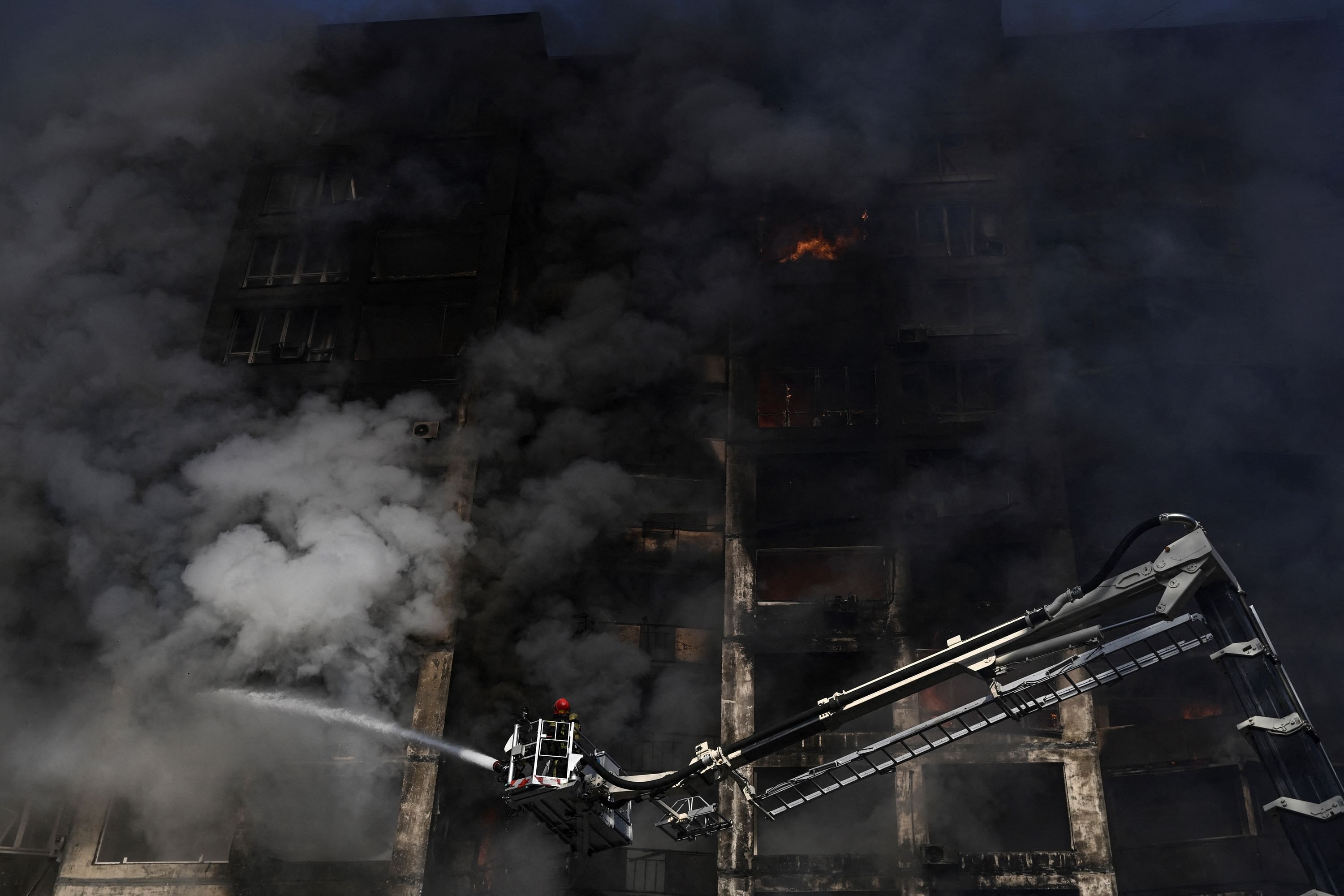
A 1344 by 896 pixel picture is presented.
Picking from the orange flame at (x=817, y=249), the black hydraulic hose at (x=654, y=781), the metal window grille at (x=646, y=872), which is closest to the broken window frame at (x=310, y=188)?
the orange flame at (x=817, y=249)

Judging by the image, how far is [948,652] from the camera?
10078 millimetres

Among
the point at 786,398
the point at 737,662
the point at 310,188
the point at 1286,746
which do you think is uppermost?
the point at 310,188

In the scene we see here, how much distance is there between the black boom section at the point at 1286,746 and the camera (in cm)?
812

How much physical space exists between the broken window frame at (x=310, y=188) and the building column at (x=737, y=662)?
964cm

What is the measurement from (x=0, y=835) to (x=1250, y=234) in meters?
22.7

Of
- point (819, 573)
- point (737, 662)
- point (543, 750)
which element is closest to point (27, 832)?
point (543, 750)

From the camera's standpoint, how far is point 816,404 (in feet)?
63.8

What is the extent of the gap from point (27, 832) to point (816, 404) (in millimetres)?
14174

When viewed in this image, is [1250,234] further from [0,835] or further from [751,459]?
[0,835]

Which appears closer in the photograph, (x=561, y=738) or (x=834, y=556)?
(x=561, y=738)

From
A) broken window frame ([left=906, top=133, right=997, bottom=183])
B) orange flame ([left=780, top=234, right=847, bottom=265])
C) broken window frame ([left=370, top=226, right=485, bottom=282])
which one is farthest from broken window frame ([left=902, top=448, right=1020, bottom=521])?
broken window frame ([left=370, top=226, right=485, bottom=282])

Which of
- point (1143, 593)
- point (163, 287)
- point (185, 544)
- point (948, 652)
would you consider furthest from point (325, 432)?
point (1143, 593)

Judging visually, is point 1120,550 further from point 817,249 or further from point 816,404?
point 817,249

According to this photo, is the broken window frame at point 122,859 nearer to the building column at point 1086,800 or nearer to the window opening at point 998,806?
the window opening at point 998,806
